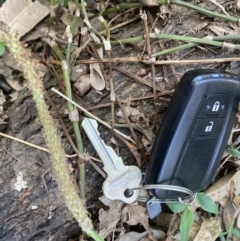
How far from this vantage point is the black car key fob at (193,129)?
753 mm

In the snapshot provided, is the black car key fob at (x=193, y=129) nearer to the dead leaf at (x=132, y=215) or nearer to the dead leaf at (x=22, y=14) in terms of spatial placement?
the dead leaf at (x=132, y=215)

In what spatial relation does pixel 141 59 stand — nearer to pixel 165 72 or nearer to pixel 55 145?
pixel 165 72

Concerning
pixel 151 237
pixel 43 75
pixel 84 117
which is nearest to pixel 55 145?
pixel 84 117

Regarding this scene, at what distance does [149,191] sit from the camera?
2.73 ft

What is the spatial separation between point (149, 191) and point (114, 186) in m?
0.08

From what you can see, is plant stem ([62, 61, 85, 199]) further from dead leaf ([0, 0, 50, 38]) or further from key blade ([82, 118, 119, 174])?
dead leaf ([0, 0, 50, 38])

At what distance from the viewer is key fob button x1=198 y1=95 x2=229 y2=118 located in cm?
77

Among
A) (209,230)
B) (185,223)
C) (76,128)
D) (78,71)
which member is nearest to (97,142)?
(76,128)

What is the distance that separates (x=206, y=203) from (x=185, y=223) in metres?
0.07

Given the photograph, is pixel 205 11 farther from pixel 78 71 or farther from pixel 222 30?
pixel 78 71

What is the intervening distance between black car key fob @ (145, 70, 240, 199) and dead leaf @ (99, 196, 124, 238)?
93 millimetres

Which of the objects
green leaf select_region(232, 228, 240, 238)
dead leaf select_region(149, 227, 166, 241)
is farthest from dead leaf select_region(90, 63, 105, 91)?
green leaf select_region(232, 228, 240, 238)

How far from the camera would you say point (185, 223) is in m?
0.86

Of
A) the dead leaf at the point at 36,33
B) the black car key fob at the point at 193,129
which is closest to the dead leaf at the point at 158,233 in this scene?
the black car key fob at the point at 193,129
